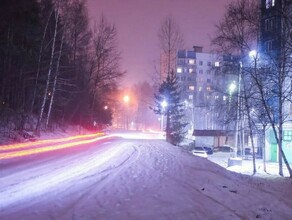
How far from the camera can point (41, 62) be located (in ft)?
121

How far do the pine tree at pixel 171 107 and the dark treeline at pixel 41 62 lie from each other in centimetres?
1058

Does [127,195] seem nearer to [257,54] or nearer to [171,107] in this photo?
[257,54]

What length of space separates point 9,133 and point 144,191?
2162 centimetres

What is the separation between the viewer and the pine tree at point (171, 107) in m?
48.1

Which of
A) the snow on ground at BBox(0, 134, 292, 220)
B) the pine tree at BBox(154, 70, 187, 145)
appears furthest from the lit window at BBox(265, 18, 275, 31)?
the pine tree at BBox(154, 70, 187, 145)

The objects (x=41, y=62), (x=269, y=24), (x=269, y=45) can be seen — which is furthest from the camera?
(x=41, y=62)

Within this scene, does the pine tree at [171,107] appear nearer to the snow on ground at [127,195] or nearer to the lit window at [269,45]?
the lit window at [269,45]

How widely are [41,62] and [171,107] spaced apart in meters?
17.8

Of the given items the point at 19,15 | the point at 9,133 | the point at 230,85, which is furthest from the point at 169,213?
the point at 230,85

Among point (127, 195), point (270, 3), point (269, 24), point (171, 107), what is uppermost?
point (270, 3)

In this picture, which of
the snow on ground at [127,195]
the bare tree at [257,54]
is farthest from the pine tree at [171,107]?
the snow on ground at [127,195]

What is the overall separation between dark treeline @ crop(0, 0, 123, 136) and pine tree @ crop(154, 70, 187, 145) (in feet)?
34.7

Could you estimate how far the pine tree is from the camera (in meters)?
48.1

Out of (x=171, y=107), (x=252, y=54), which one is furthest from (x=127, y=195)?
(x=171, y=107)
